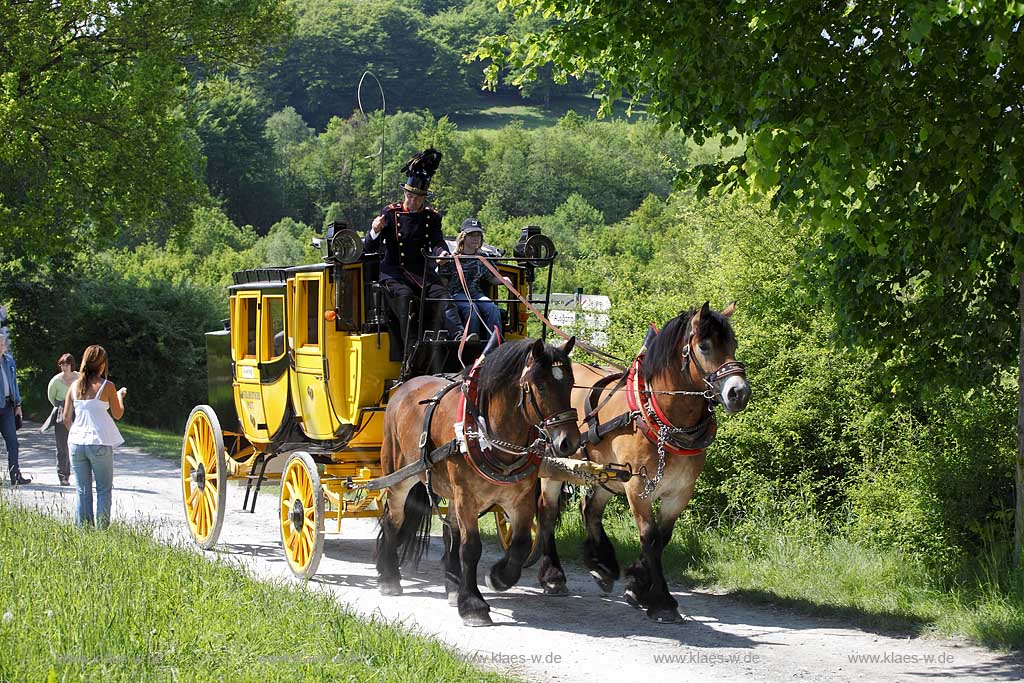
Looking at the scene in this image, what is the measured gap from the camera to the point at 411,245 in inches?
373

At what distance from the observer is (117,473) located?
15.6 m

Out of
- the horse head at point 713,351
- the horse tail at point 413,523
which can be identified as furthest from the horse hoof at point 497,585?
the horse head at point 713,351

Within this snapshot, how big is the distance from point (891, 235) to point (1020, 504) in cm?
202

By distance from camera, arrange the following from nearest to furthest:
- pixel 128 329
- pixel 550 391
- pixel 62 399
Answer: pixel 550 391 < pixel 62 399 < pixel 128 329

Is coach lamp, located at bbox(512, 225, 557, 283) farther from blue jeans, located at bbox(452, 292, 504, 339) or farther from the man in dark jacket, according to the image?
the man in dark jacket

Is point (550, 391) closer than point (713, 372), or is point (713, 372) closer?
point (550, 391)

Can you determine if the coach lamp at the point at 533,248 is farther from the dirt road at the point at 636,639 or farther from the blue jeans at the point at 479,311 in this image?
the dirt road at the point at 636,639

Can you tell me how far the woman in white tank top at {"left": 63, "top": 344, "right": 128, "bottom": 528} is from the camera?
9.10 meters

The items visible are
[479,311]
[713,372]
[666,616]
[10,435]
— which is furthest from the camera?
[10,435]

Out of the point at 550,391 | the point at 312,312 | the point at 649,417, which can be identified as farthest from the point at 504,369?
the point at 312,312

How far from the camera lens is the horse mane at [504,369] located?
766 centimetres

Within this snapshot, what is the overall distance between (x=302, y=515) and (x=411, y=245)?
2316 mm

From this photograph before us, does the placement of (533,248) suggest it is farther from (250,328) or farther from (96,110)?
(96,110)

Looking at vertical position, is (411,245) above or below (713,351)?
above
